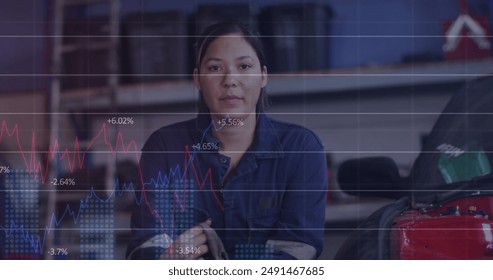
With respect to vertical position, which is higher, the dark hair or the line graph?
the dark hair

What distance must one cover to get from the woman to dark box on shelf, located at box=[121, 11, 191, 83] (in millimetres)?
79

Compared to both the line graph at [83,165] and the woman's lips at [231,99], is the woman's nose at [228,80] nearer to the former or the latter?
the woman's lips at [231,99]

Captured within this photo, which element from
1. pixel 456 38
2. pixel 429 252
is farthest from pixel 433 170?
pixel 456 38

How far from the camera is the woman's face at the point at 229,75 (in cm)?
316

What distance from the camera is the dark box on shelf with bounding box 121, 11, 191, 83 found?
3156mm

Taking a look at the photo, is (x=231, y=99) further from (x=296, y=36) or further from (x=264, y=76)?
(x=296, y=36)

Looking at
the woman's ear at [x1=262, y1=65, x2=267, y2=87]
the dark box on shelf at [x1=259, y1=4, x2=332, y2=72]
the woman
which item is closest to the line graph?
the woman

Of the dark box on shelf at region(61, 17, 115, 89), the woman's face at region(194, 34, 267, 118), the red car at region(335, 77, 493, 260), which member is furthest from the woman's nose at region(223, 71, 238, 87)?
the red car at region(335, 77, 493, 260)

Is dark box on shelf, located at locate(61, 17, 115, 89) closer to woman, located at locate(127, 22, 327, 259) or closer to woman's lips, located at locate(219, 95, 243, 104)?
woman, located at locate(127, 22, 327, 259)

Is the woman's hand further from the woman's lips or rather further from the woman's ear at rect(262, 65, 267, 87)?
the woman's ear at rect(262, 65, 267, 87)

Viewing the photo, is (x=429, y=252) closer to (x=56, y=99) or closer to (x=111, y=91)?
(x=111, y=91)

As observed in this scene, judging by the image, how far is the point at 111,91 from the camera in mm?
3170

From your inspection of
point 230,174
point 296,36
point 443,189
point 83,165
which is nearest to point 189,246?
point 230,174


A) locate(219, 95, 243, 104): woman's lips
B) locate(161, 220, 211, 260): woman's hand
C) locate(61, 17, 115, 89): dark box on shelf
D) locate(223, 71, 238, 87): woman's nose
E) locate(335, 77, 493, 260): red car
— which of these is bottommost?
locate(161, 220, 211, 260): woman's hand
